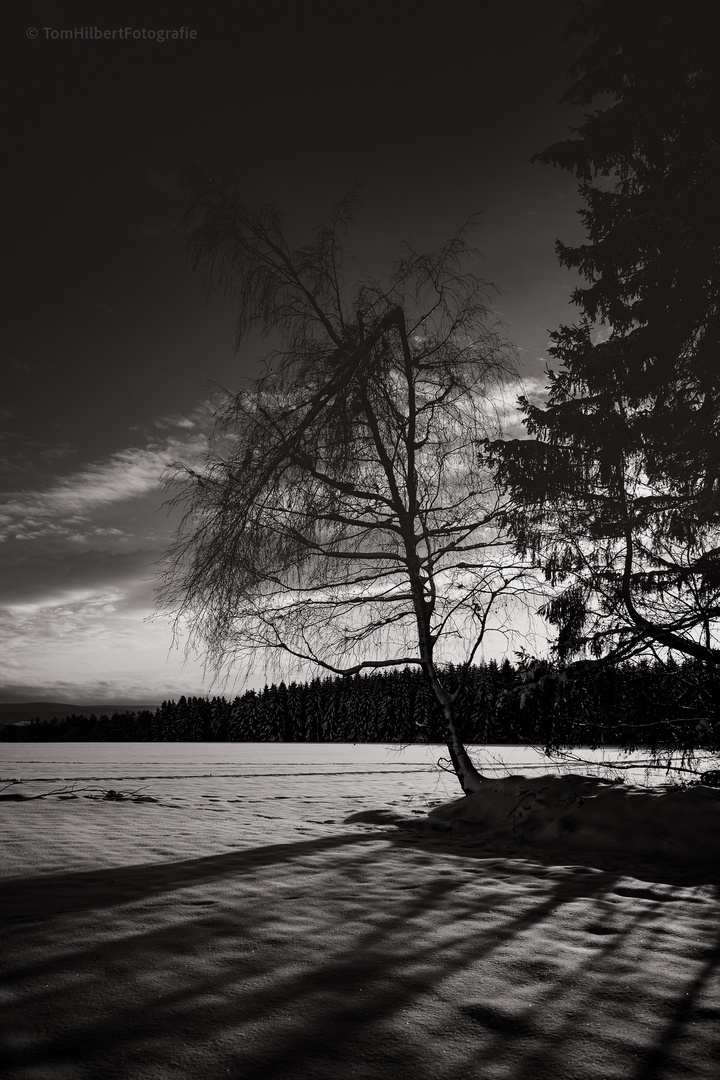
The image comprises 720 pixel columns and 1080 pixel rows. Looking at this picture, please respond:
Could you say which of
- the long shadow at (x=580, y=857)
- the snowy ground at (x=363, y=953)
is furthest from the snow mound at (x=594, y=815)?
the long shadow at (x=580, y=857)

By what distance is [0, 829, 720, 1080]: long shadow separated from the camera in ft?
6.25

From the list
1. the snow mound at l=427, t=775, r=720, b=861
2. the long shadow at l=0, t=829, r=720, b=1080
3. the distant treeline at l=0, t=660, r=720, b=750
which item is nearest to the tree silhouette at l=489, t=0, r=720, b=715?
the distant treeline at l=0, t=660, r=720, b=750

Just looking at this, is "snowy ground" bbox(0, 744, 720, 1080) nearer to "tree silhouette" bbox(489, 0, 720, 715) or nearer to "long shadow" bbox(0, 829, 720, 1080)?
"long shadow" bbox(0, 829, 720, 1080)

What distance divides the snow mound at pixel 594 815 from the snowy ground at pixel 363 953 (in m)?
0.04

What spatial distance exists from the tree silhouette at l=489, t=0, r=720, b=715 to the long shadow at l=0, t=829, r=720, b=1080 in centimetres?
284

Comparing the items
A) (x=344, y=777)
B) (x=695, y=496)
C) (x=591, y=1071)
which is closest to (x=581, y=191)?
(x=695, y=496)

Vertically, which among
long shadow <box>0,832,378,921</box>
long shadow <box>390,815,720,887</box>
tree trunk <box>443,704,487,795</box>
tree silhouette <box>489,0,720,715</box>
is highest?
tree silhouette <box>489,0,720,715</box>

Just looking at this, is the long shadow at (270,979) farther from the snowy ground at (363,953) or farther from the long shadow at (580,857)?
the long shadow at (580,857)

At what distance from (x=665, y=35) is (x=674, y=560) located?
625cm

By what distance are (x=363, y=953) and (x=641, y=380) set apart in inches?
254

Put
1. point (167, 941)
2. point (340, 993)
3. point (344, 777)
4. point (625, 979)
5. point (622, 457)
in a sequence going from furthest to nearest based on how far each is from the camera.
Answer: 1. point (344, 777)
2. point (622, 457)
3. point (167, 941)
4. point (625, 979)
5. point (340, 993)

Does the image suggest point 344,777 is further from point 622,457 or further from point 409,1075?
point 409,1075

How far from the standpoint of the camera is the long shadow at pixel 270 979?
6.25 feet

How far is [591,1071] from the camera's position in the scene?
1891mm
